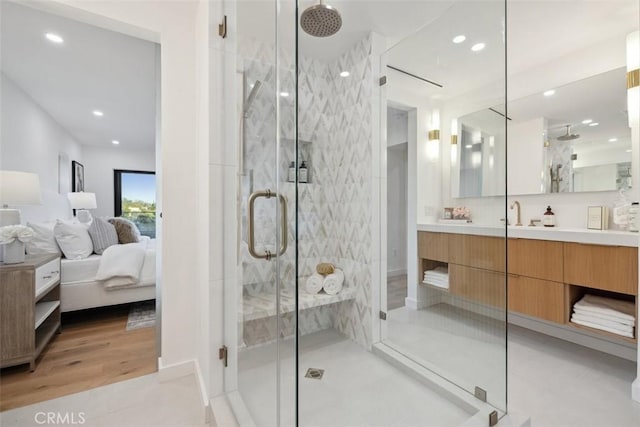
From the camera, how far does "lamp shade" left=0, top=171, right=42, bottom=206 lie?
79.0 inches

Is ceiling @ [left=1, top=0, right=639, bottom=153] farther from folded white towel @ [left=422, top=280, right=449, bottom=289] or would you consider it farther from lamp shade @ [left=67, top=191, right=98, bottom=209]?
lamp shade @ [left=67, top=191, right=98, bottom=209]

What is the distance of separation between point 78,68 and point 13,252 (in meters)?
2.03

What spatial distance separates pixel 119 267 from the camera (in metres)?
2.72

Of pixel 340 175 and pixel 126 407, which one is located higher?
pixel 340 175

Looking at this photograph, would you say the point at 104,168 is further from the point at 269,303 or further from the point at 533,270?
the point at 533,270

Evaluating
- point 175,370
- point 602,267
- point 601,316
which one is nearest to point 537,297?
point 601,316

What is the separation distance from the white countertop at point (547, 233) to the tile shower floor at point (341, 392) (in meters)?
0.93

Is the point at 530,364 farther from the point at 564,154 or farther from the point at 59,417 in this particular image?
the point at 59,417

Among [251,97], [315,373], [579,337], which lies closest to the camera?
[251,97]

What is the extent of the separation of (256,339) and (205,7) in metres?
1.76

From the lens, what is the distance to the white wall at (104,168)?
5.81m

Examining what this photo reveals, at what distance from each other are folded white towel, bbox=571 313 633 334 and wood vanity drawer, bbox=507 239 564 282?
254mm

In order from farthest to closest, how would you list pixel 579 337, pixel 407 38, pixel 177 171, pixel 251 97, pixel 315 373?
pixel 579 337 → pixel 407 38 → pixel 177 171 → pixel 315 373 → pixel 251 97

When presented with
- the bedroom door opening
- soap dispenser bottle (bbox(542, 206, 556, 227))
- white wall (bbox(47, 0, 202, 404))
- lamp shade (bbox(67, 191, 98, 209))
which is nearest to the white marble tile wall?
white wall (bbox(47, 0, 202, 404))
